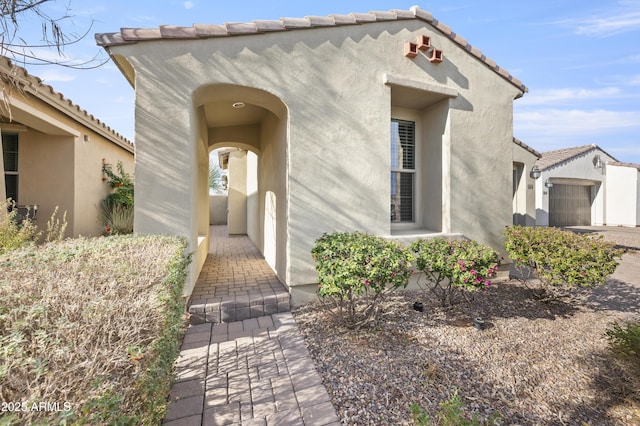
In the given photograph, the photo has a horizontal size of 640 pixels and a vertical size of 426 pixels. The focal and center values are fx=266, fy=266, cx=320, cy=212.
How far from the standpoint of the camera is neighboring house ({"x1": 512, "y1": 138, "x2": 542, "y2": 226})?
36.3ft

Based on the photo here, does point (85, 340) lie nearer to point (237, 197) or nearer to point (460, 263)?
point (460, 263)

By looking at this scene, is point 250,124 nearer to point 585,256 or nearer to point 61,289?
point 61,289

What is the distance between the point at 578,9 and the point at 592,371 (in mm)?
8650

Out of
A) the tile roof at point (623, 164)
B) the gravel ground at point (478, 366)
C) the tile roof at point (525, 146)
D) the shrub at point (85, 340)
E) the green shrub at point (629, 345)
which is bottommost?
the gravel ground at point (478, 366)

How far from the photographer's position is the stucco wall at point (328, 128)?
438 centimetres

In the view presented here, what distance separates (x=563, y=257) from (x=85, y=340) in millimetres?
6521

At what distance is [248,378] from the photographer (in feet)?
10.0

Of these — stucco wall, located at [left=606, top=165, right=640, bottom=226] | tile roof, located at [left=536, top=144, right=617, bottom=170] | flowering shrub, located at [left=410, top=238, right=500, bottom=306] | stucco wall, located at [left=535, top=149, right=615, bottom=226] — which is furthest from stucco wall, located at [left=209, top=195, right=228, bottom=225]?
stucco wall, located at [left=606, top=165, right=640, bottom=226]

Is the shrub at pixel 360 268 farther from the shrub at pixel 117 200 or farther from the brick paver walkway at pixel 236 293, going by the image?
the shrub at pixel 117 200

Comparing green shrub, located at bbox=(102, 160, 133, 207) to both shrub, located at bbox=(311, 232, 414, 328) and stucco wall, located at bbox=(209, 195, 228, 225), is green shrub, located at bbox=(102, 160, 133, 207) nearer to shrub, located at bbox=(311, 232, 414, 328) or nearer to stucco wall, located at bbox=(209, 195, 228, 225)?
stucco wall, located at bbox=(209, 195, 228, 225)

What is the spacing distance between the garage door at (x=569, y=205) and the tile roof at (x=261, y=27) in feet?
50.7

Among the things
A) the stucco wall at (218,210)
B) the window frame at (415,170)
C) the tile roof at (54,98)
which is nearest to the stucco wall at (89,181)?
the tile roof at (54,98)

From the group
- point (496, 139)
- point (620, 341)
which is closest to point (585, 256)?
point (620, 341)

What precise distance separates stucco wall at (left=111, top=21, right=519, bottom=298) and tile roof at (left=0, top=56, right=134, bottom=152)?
193 cm
